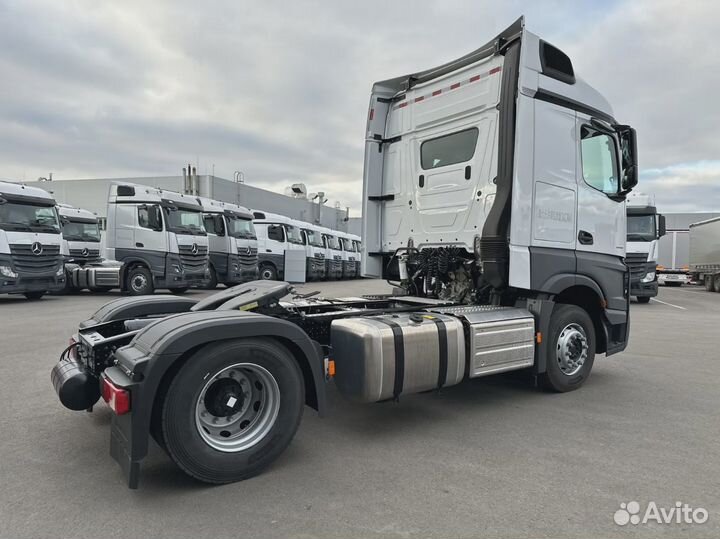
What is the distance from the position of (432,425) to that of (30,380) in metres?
4.34

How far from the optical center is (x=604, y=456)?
3.39m

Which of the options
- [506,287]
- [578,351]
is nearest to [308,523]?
[506,287]

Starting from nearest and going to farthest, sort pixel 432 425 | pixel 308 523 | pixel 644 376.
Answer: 1. pixel 308 523
2. pixel 432 425
3. pixel 644 376

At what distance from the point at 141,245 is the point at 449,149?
504 inches

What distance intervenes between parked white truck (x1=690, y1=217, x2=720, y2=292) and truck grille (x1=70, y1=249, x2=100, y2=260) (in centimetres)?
2760

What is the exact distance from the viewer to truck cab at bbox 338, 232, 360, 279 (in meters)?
30.2

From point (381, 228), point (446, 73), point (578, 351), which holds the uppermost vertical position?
point (446, 73)

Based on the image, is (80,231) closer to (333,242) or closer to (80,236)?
(80,236)

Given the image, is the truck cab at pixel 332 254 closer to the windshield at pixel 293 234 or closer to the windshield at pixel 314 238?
the windshield at pixel 314 238

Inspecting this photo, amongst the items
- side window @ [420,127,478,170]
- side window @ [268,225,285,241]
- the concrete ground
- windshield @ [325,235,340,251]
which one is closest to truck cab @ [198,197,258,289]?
side window @ [268,225,285,241]

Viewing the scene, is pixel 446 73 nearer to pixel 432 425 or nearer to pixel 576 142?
pixel 576 142

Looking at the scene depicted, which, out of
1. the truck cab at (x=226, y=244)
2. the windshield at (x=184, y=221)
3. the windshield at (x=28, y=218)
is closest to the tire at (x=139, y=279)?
the windshield at (x=184, y=221)

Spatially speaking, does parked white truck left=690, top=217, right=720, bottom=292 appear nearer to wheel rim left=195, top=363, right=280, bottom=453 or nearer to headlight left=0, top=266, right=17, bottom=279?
wheel rim left=195, top=363, right=280, bottom=453

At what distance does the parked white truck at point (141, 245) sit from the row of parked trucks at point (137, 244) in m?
0.03
